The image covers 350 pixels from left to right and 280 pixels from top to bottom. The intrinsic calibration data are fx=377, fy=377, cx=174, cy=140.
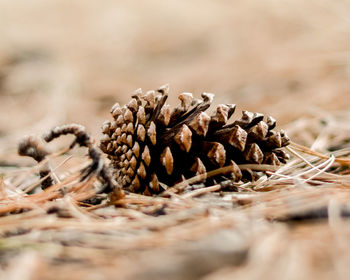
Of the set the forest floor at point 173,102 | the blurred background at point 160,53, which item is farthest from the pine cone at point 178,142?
the blurred background at point 160,53

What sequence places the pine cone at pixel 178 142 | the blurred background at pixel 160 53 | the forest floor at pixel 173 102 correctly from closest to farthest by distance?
the forest floor at pixel 173 102, the pine cone at pixel 178 142, the blurred background at pixel 160 53

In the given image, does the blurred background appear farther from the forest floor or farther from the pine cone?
the pine cone

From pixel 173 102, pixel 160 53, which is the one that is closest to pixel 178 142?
pixel 173 102

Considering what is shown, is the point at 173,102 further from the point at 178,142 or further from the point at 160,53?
the point at 178,142

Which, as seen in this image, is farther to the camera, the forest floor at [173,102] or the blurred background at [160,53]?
the blurred background at [160,53]

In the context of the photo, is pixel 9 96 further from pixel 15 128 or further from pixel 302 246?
pixel 302 246

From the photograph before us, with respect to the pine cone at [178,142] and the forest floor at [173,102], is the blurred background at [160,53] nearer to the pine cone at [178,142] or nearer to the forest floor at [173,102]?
the forest floor at [173,102]

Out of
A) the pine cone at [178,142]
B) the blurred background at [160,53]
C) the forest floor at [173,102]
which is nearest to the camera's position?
the forest floor at [173,102]
